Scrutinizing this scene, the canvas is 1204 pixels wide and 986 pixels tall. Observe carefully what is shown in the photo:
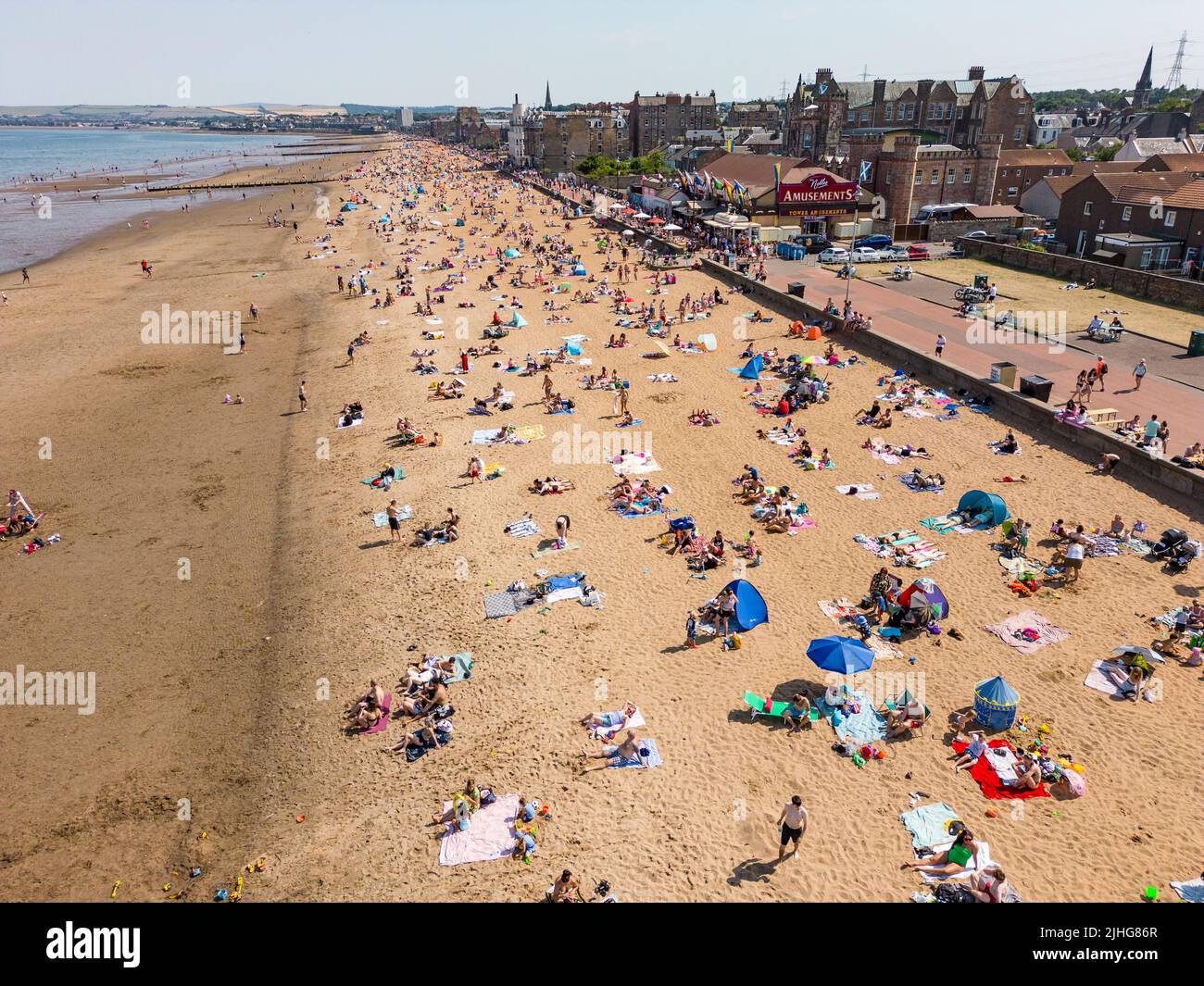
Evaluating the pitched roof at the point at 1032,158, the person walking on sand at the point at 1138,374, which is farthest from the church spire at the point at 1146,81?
the person walking on sand at the point at 1138,374

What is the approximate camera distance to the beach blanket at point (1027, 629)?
13609 millimetres

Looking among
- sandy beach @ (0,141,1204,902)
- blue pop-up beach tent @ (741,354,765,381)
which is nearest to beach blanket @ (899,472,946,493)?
sandy beach @ (0,141,1204,902)

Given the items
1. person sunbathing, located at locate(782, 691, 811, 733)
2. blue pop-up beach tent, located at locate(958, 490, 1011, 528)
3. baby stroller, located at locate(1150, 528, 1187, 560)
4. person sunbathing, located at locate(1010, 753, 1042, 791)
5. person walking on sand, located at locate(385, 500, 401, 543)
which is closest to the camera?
person sunbathing, located at locate(1010, 753, 1042, 791)

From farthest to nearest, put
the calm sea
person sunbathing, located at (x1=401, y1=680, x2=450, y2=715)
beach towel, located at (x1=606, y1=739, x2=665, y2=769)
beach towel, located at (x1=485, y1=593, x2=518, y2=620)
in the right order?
the calm sea
beach towel, located at (x1=485, y1=593, x2=518, y2=620)
person sunbathing, located at (x1=401, y1=680, x2=450, y2=715)
beach towel, located at (x1=606, y1=739, x2=665, y2=769)

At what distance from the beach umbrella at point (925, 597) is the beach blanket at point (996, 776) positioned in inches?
123

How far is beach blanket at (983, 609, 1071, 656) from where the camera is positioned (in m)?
13.6

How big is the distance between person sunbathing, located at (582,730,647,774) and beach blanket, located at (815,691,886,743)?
10.9 ft

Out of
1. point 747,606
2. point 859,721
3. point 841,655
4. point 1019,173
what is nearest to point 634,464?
point 747,606

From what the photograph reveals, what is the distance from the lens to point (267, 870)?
10.3m

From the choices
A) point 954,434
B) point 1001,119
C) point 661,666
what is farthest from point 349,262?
point 1001,119

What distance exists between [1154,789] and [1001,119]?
83130 mm

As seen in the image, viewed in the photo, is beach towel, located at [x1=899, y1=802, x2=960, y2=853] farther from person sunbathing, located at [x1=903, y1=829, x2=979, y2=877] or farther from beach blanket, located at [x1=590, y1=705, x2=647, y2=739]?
beach blanket, located at [x1=590, y1=705, x2=647, y2=739]
